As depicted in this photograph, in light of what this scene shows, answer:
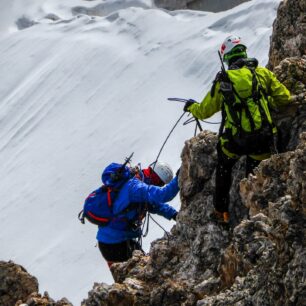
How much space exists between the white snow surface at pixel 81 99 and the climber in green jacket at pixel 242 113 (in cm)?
1074

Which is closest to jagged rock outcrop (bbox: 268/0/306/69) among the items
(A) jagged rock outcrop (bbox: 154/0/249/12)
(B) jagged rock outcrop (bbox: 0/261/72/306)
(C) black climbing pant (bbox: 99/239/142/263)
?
(C) black climbing pant (bbox: 99/239/142/263)

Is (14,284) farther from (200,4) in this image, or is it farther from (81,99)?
(200,4)

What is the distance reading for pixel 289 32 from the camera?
387 inches

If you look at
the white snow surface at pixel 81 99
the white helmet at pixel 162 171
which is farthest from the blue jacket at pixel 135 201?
the white snow surface at pixel 81 99

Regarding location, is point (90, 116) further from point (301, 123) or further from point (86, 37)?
point (301, 123)

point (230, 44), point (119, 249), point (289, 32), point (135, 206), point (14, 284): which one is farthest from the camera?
point (289, 32)

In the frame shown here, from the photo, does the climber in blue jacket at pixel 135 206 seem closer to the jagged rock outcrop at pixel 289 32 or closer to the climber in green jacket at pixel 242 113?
the climber in green jacket at pixel 242 113

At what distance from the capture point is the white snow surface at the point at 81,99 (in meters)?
23.1

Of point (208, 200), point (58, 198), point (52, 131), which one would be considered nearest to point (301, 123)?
point (208, 200)

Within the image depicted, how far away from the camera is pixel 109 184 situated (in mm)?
8562

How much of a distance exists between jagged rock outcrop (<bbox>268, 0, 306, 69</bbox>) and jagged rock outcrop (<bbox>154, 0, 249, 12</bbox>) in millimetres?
29957

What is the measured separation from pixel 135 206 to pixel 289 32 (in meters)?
3.14

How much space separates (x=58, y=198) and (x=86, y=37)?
15.6 metres

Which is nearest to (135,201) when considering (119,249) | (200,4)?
(119,249)
